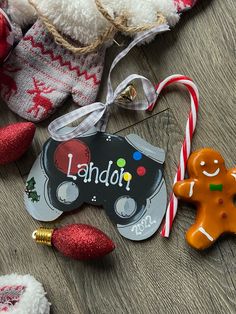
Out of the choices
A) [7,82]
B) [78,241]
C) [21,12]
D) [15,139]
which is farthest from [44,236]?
[21,12]

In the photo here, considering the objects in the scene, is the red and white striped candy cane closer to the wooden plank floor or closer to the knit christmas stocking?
the wooden plank floor

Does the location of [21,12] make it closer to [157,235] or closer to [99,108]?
[99,108]

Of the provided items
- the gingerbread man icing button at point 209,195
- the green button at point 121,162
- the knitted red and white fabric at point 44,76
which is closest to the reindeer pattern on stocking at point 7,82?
the knitted red and white fabric at point 44,76

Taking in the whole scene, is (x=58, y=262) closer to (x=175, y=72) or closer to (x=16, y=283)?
(x=16, y=283)

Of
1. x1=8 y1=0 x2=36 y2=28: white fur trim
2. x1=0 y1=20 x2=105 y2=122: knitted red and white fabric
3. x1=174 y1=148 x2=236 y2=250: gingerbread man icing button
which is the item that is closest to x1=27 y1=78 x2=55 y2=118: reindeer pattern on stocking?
x1=0 y1=20 x2=105 y2=122: knitted red and white fabric

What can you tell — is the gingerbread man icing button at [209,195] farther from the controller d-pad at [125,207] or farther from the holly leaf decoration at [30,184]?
the holly leaf decoration at [30,184]
